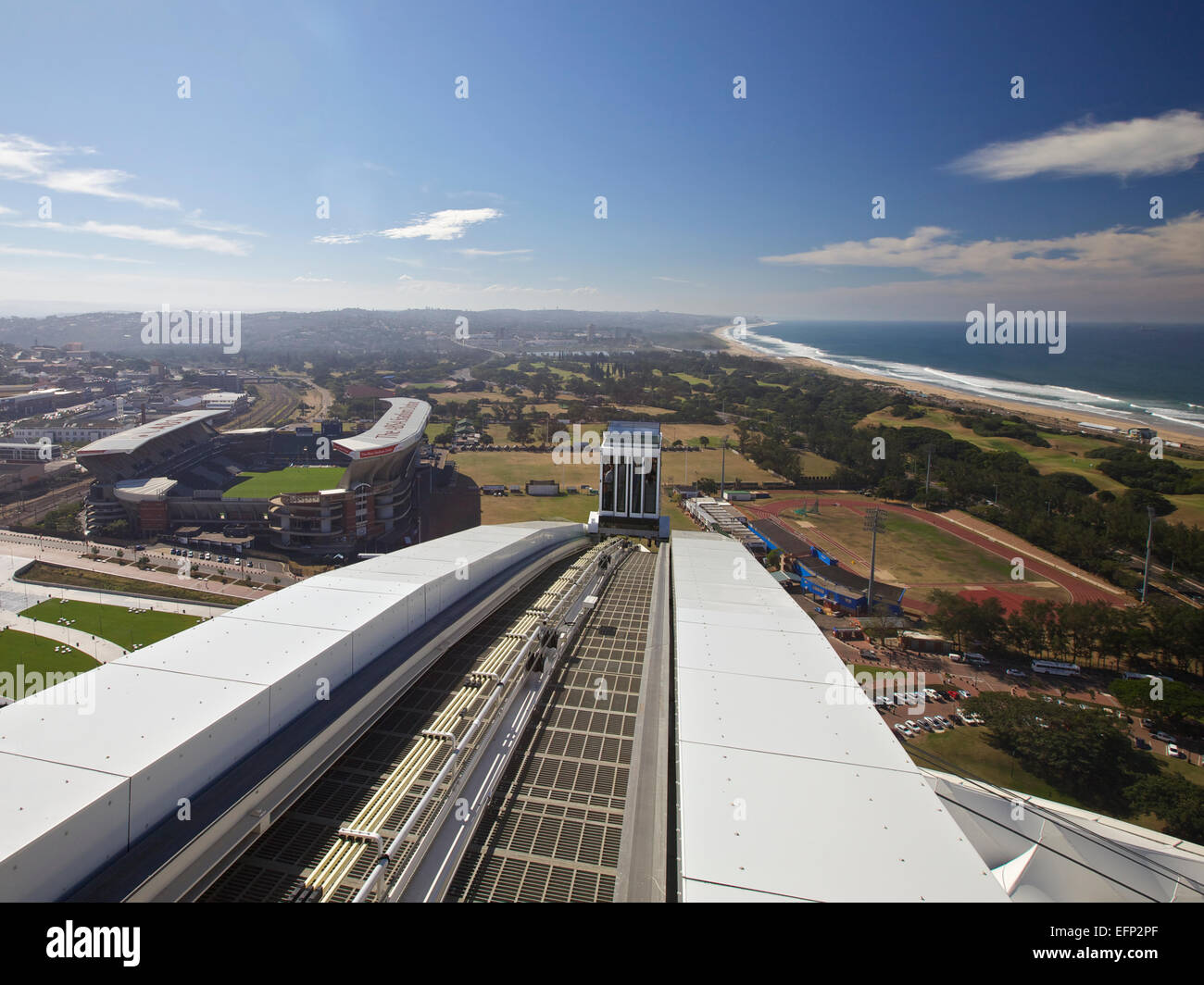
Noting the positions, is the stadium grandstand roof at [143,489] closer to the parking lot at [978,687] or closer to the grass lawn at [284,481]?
the grass lawn at [284,481]

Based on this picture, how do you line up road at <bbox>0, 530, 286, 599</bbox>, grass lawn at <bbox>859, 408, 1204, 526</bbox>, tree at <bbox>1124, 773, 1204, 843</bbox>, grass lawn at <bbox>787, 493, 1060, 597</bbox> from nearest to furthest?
tree at <bbox>1124, 773, 1204, 843</bbox> < road at <bbox>0, 530, 286, 599</bbox> < grass lawn at <bbox>787, 493, 1060, 597</bbox> < grass lawn at <bbox>859, 408, 1204, 526</bbox>

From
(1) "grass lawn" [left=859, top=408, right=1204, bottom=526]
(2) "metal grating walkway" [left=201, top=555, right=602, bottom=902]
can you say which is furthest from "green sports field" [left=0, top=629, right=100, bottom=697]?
(1) "grass lawn" [left=859, top=408, right=1204, bottom=526]

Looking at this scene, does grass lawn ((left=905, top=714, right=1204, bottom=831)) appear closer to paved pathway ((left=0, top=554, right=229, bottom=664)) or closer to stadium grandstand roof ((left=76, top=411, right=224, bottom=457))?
paved pathway ((left=0, top=554, right=229, bottom=664))

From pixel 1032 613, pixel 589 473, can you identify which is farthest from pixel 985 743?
pixel 589 473

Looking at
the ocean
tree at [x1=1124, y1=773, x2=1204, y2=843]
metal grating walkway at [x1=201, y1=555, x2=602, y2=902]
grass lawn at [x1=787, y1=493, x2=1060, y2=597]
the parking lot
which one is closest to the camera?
metal grating walkway at [x1=201, y1=555, x2=602, y2=902]

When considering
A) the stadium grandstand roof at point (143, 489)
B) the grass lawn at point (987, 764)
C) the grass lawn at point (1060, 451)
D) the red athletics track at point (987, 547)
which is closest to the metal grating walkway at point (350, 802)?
the grass lawn at point (987, 764)

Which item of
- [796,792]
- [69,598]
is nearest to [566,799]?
[796,792]
